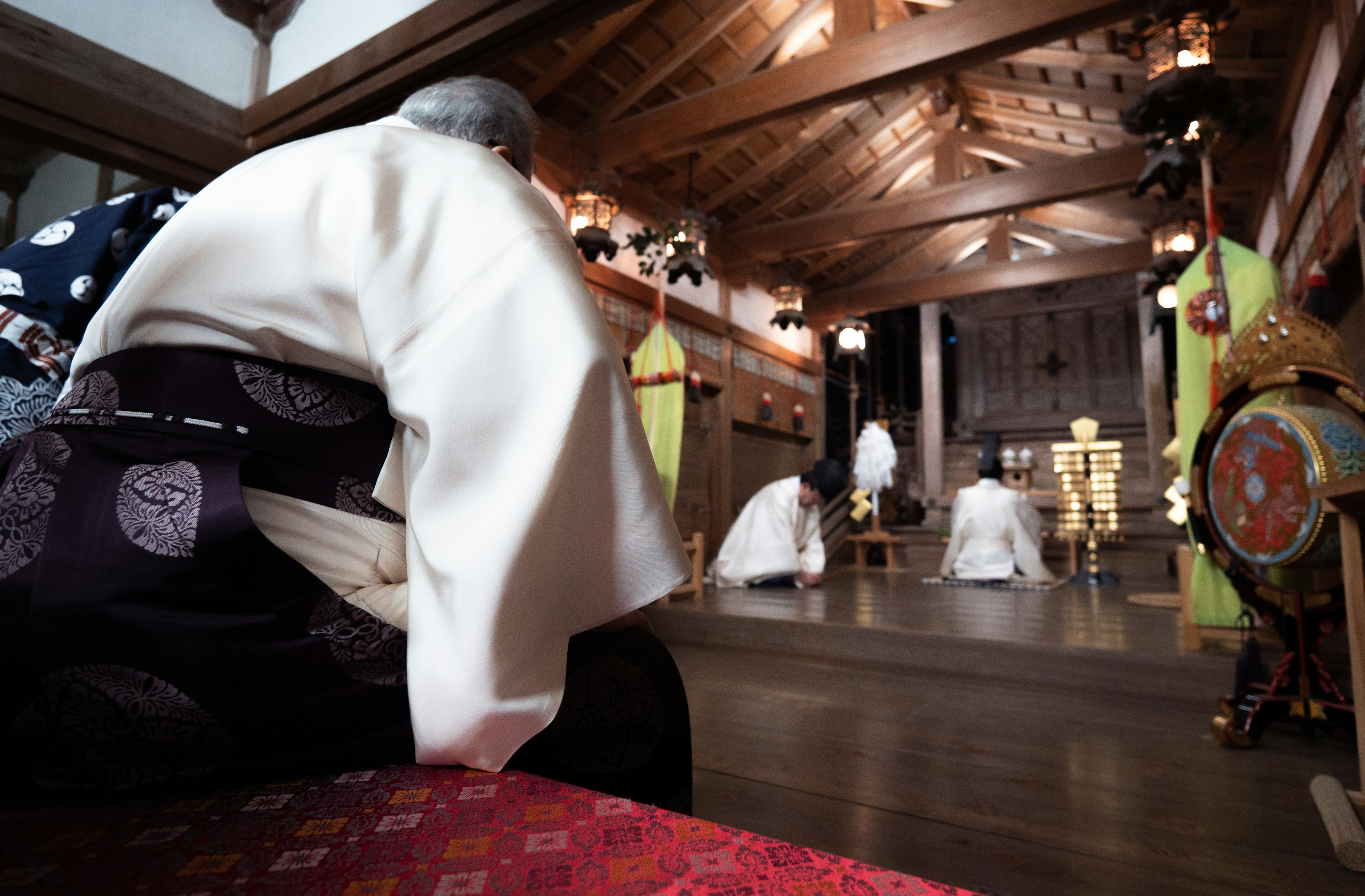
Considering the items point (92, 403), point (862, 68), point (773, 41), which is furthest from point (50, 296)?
point (773, 41)

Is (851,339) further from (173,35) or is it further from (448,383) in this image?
(448,383)

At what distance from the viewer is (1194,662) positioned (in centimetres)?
282

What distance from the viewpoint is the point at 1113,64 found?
5.45 metres

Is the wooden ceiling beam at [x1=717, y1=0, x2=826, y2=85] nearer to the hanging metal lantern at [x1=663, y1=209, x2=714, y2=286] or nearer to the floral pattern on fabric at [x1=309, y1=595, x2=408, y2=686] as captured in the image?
the hanging metal lantern at [x1=663, y1=209, x2=714, y2=286]

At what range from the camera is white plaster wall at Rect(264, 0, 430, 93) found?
3.13m

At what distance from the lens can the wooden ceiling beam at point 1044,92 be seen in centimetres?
593

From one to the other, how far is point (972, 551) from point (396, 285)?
6659 millimetres

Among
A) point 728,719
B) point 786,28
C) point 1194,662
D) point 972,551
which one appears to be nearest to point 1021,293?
point 972,551

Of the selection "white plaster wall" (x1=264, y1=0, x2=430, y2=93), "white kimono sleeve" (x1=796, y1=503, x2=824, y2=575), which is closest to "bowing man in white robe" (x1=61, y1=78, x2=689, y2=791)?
"white plaster wall" (x1=264, y1=0, x2=430, y2=93)

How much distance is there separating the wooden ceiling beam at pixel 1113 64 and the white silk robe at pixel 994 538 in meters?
3.55

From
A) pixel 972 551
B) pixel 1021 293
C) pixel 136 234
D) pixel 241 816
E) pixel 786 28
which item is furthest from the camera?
pixel 1021 293

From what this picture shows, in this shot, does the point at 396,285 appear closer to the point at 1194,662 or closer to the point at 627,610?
the point at 627,610

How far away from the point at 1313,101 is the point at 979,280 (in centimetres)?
480

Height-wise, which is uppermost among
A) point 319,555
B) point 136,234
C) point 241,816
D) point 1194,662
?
point 136,234
